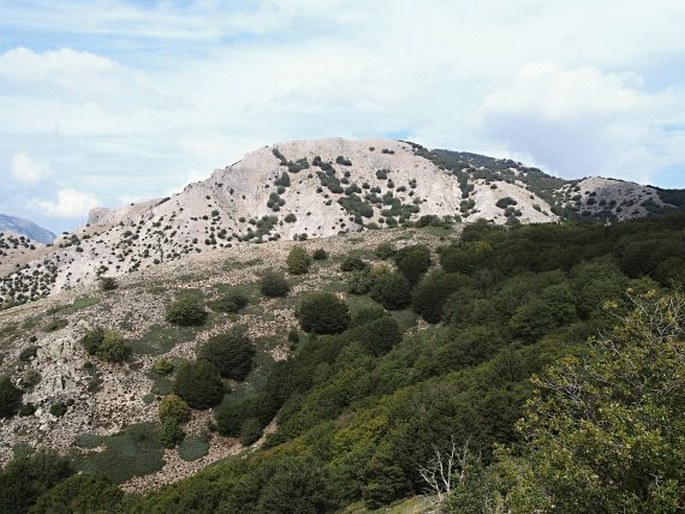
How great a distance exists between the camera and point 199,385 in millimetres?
51250

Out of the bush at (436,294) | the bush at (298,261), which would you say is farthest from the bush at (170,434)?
the bush at (298,261)

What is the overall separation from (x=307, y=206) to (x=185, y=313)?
82.7 meters

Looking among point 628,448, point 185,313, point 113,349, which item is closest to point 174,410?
point 113,349

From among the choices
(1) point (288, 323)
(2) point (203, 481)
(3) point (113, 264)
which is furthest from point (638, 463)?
(3) point (113, 264)

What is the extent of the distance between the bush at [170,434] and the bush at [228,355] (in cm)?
774

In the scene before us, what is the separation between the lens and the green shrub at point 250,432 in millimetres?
47750

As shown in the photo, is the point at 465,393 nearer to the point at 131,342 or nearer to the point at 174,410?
the point at 174,410

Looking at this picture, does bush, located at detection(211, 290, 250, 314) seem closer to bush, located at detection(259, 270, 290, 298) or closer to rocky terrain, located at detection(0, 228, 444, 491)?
rocky terrain, located at detection(0, 228, 444, 491)

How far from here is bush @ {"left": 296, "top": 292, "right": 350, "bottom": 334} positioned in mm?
62094

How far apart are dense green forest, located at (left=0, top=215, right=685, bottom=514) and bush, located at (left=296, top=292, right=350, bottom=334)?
8.8 inches

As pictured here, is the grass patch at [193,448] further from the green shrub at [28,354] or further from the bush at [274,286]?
the bush at [274,286]

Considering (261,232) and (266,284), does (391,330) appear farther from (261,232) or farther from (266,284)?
(261,232)

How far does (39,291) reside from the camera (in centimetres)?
11831

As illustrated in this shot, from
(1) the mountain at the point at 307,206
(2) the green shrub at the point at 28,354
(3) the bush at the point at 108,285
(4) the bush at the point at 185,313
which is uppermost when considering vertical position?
(1) the mountain at the point at 307,206
